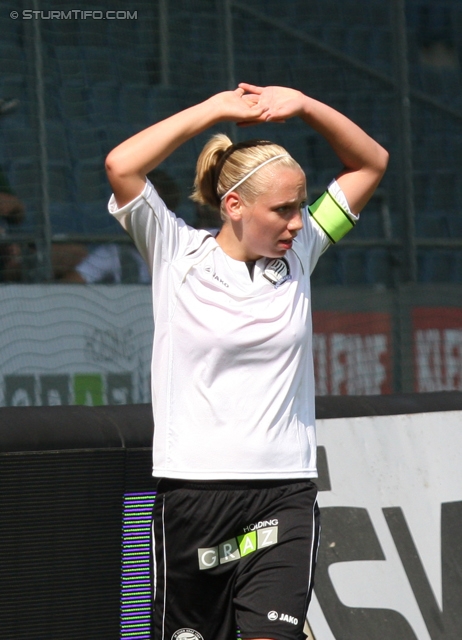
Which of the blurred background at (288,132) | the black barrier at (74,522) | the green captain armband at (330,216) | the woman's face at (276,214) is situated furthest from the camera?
the blurred background at (288,132)

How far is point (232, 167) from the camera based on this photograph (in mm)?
2814

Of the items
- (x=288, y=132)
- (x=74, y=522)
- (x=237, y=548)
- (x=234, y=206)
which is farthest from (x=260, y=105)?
(x=288, y=132)

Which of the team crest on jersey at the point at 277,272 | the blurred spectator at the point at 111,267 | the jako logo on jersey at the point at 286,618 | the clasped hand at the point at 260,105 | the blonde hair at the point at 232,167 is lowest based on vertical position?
the jako logo on jersey at the point at 286,618

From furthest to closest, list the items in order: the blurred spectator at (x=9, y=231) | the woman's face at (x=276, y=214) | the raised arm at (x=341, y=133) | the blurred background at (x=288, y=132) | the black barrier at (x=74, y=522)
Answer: the blurred background at (x=288, y=132) < the blurred spectator at (x=9, y=231) < the black barrier at (x=74, y=522) < the raised arm at (x=341, y=133) < the woman's face at (x=276, y=214)

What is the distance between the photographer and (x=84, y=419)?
372 cm

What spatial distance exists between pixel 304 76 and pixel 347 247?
0.90 m

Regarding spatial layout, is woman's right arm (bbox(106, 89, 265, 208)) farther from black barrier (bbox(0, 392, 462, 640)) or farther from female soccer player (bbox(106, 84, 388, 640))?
black barrier (bbox(0, 392, 462, 640))

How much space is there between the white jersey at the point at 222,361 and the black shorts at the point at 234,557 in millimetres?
68

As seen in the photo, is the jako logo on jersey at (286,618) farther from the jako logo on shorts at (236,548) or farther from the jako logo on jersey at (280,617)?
the jako logo on shorts at (236,548)

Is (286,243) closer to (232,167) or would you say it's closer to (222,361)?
(232,167)

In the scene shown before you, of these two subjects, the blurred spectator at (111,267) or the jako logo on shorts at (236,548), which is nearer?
the jako logo on shorts at (236,548)

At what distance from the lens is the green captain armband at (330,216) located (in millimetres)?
3029

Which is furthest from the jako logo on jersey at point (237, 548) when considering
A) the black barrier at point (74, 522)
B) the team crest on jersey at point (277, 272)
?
the black barrier at point (74, 522)

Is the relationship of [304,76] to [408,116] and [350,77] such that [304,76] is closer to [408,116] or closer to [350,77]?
[350,77]
